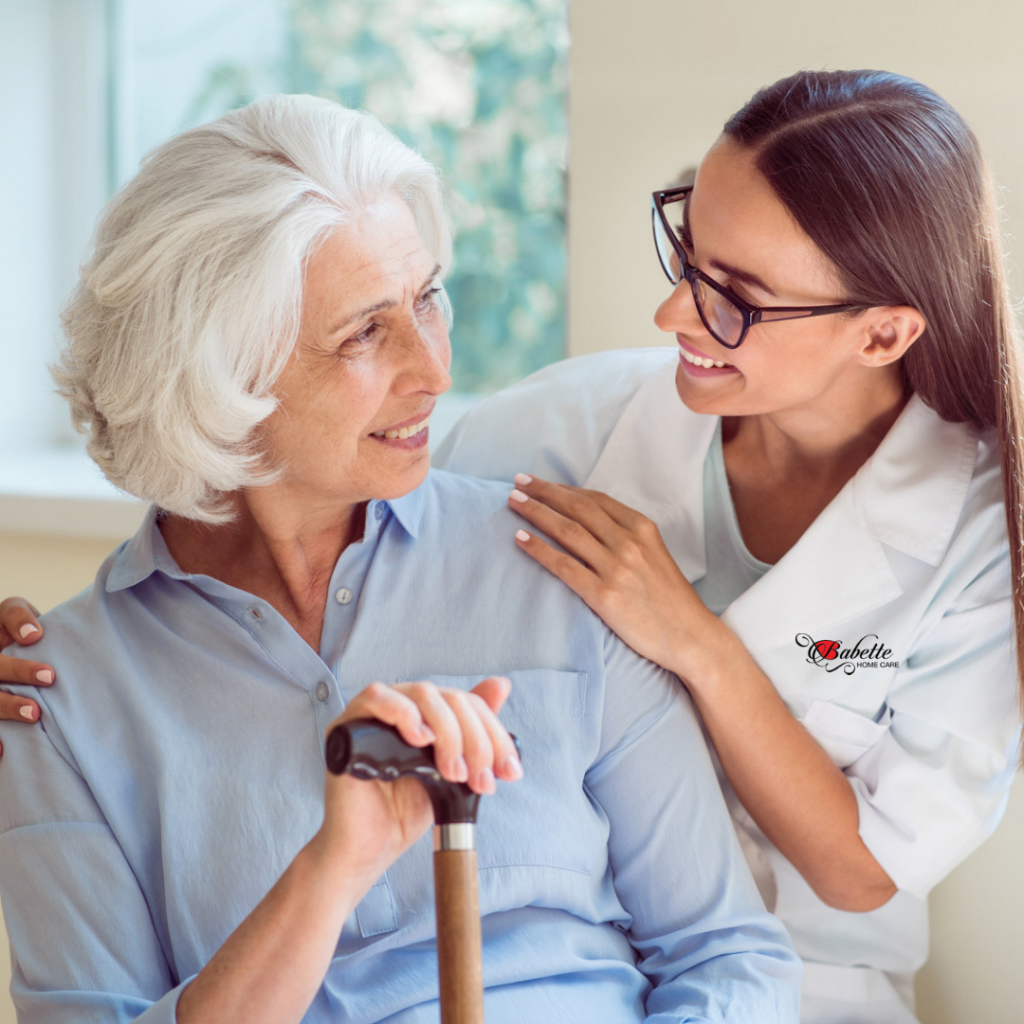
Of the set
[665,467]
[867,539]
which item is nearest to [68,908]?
[665,467]

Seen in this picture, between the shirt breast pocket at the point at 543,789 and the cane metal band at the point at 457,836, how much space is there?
0.33 meters

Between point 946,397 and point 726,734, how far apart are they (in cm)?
48

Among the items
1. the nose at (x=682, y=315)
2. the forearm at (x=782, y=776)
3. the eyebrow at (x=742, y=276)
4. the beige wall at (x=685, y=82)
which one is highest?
the beige wall at (x=685, y=82)

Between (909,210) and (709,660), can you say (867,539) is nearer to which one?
(709,660)

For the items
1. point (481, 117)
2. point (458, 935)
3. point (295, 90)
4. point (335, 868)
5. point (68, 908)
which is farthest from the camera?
point (295, 90)

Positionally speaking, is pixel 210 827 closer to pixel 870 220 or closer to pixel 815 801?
pixel 815 801

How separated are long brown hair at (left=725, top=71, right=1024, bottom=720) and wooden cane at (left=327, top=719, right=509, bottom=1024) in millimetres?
721

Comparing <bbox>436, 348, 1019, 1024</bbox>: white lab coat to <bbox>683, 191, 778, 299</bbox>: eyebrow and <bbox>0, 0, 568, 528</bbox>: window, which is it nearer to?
<bbox>683, 191, 778, 299</bbox>: eyebrow

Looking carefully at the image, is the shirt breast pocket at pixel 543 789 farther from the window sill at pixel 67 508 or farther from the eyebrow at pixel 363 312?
the window sill at pixel 67 508

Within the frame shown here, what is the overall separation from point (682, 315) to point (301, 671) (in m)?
0.57

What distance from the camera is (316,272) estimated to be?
112cm

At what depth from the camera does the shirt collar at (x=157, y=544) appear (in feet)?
4.03

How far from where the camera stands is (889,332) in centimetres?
127

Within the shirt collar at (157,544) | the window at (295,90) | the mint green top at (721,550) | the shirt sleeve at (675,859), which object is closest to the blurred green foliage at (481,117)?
the window at (295,90)
